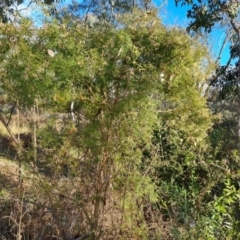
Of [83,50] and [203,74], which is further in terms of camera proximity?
[203,74]

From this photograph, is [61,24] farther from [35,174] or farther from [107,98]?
[35,174]

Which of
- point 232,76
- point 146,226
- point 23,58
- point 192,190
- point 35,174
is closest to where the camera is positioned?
point 23,58

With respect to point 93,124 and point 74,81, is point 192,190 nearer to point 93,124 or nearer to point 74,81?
point 93,124

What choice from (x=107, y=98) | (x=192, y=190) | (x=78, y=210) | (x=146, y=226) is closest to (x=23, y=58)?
(x=107, y=98)

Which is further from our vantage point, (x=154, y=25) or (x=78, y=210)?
(x=78, y=210)

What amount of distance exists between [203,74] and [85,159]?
1521mm

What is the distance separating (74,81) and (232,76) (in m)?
7.92

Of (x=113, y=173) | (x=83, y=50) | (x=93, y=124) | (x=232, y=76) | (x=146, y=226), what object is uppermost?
(x=232, y=76)

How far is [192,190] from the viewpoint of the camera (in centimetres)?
532

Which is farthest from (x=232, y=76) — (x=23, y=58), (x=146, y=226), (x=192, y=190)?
(x=23, y=58)

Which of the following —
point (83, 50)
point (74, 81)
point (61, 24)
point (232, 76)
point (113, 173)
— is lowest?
point (113, 173)

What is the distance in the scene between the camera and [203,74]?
434cm

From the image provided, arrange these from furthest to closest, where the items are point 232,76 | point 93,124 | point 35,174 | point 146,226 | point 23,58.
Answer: point 232,76 < point 146,226 < point 35,174 < point 93,124 < point 23,58

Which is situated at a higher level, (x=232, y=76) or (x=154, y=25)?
(x=232, y=76)
